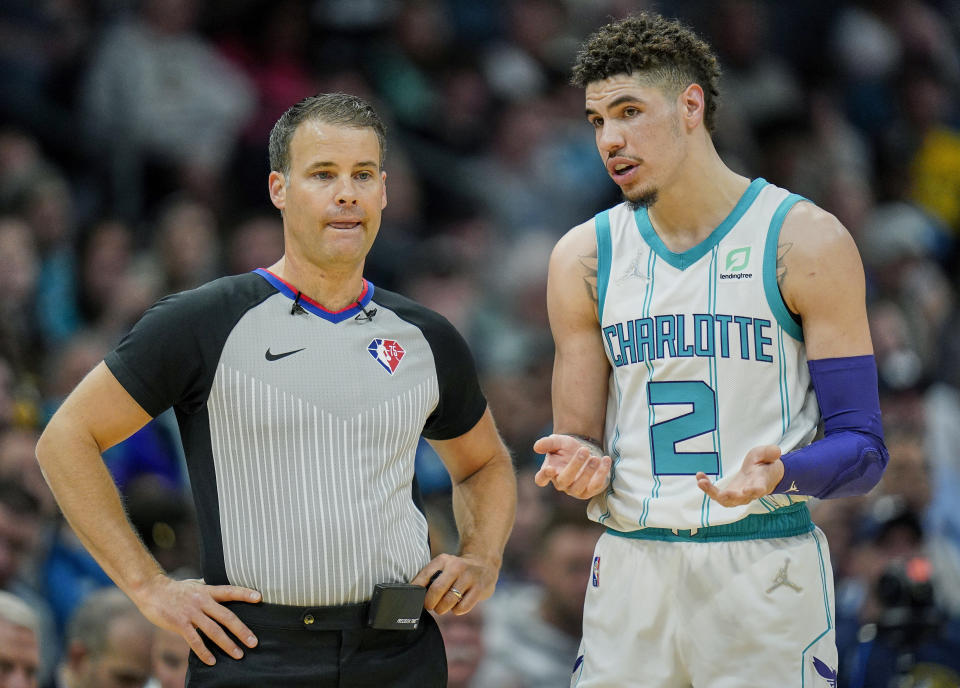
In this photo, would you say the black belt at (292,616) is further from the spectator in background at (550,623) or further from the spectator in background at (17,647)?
the spectator in background at (550,623)

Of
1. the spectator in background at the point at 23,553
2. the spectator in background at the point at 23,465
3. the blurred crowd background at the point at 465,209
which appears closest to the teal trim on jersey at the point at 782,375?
the blurred crowd background at the point at 465,209

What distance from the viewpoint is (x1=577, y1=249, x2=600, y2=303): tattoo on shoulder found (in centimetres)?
396

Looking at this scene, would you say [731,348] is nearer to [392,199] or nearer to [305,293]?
[305,293]

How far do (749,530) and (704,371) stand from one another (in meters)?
0.46

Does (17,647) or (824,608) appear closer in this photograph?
(824,608)

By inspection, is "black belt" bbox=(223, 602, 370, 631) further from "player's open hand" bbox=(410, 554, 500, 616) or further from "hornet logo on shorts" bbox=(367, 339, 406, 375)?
"hornet logo on shorts" bbox=(367, 339, 406, 375)

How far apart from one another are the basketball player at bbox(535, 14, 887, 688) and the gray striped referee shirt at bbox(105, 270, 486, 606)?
1.54 ft

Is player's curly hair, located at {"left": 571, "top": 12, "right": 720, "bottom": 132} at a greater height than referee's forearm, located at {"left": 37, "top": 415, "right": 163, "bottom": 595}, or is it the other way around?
player's curly hair, located at {"left": 571, "top": 12, "right": 720, "bottom": 132}

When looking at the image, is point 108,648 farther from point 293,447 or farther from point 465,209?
point 465,209

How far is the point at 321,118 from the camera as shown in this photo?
3.74 m

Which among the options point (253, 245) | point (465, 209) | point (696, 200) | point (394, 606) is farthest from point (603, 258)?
point (465, 209)

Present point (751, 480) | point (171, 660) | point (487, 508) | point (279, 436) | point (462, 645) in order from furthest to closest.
A: point (462, 645)
point (171, 660)
point (487, 508)
point (279, 436)
point (751, 480)

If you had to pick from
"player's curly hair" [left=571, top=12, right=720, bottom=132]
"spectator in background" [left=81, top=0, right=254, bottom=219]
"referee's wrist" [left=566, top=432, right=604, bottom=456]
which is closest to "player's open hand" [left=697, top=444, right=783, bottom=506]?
"referee's wrist" [left=566, top=432, right=604, bottom=456]

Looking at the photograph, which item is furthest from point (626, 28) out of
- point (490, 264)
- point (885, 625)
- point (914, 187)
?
point (914, 187)
